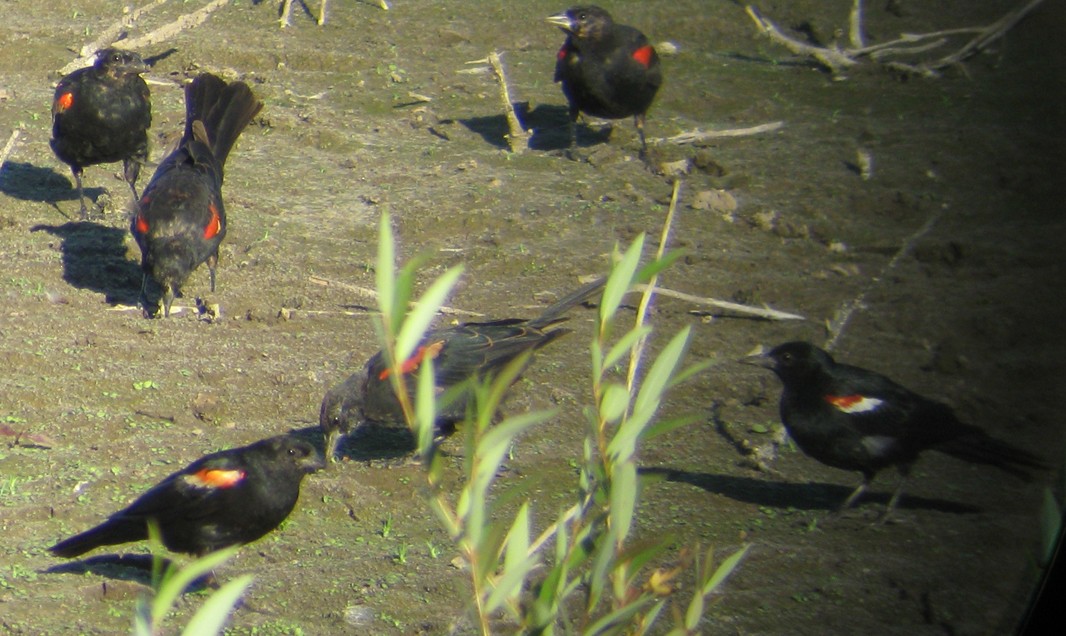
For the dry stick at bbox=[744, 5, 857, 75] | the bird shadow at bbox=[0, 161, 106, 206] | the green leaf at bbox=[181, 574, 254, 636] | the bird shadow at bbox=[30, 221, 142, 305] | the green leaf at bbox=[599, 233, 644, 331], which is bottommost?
the bird shadow at bbox=[30, 221, 142, 305]

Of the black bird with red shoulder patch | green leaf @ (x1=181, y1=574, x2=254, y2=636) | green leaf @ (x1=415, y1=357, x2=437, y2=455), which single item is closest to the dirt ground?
the black bird with red shoulder patch

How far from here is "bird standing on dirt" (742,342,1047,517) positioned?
11.2ft

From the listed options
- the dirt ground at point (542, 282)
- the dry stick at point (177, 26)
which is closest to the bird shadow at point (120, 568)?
the dirt ground at point (542, 282)

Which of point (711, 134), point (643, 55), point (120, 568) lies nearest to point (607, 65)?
point (643, 55)

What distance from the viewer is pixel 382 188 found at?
19.5ft

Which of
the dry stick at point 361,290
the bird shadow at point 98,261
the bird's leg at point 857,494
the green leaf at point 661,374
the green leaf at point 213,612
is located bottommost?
the bird shadow at point 98,261

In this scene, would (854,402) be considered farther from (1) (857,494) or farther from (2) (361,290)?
(2) (361,290)

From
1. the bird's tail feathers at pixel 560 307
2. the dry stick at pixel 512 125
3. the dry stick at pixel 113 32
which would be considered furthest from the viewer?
the dry stick at pixel 113 32

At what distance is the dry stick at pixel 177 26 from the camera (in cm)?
720

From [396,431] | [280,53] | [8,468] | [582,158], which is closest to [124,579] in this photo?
[8,468]

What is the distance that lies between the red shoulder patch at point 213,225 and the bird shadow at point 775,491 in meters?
2.25

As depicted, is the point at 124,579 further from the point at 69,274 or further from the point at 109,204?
the point at 109,204

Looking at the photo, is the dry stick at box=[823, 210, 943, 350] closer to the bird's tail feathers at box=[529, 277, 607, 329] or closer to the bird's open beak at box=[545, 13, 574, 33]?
the bird's tail feathers at box=[529, 277, 607, 329]

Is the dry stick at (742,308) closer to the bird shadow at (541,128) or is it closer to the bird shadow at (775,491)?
the bird shadow at (775,491)
